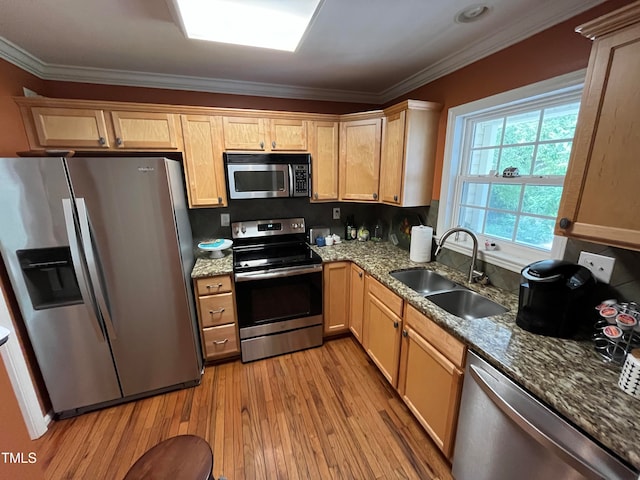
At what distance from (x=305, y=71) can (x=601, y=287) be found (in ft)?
7.77

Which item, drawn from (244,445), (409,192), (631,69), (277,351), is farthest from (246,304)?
(631,69)

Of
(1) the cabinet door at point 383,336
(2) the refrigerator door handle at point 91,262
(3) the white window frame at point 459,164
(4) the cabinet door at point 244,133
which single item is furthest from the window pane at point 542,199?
(2) the refrigerator door handle at point 91,262

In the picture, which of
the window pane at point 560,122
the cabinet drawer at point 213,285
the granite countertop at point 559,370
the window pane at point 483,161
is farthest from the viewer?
the cabinet drawer at point 213,285

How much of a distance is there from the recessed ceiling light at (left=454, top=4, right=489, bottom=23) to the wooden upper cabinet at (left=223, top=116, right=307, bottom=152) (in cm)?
133

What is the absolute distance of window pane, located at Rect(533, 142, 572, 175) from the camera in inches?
57.4

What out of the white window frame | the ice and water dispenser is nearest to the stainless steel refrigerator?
the ice and water dispenser

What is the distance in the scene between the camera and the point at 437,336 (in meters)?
1.42

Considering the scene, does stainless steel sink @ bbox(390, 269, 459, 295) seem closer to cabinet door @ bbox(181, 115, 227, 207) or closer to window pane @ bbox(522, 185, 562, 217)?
window pane @ bbox(522, 185, 562, 217)

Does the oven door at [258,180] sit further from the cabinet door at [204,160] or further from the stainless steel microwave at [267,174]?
the cabinet door at [204,160]

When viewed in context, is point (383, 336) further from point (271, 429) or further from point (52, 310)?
point (52, 310)

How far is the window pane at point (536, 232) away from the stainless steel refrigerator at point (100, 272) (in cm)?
230

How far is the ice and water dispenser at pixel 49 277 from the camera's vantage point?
1571 millimetres

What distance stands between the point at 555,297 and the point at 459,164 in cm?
124

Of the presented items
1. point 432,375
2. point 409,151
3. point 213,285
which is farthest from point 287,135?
point 432,375
